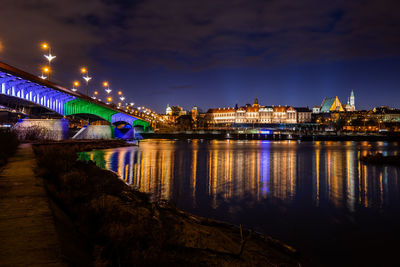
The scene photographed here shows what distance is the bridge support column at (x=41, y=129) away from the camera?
4603cm

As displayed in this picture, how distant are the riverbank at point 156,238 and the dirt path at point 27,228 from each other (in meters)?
0.97

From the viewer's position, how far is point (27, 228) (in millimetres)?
6285

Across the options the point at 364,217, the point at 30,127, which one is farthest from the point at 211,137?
the point at 364,217

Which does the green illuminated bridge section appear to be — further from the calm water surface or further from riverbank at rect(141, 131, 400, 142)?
riverbank at rect(141, 131, 400, 142)

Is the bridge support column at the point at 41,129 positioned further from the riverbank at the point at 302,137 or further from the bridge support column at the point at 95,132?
the riverbank at the point at 302,137

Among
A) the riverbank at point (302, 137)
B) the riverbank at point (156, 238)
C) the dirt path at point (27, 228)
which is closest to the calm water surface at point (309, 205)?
the riverbank at point (156, 238)

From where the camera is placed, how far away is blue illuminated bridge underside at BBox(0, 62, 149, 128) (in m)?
36.1

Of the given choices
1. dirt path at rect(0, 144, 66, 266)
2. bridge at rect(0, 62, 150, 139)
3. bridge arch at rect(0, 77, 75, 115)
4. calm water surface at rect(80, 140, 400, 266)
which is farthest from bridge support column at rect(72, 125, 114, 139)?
dirt path at rect(0, 144, 66, 266)

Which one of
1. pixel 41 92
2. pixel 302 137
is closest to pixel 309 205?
pixel 41 92

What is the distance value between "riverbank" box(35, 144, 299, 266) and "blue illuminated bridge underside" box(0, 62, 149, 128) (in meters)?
30.1

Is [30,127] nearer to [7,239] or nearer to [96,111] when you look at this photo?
[96,111]

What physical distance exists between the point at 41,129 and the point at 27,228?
160 feet

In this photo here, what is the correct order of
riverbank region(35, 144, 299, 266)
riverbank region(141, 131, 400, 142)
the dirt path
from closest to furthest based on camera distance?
the dirt path, riverbank region(35, 144, 299, 266), riverbank region(141, 131, 400, 142)

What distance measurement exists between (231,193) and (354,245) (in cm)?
910
